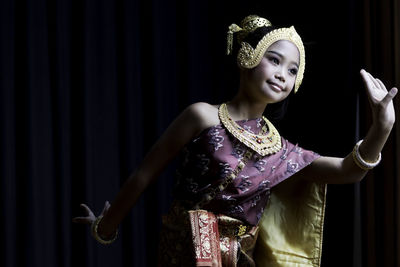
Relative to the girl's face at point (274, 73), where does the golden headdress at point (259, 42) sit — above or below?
above

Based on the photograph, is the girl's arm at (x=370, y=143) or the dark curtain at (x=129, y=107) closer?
the girl's arm at (x=370, y=143)

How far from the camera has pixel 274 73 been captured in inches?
61.9

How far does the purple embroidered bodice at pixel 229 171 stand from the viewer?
154 cm

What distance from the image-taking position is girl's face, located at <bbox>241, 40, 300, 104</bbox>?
1573 millimetres

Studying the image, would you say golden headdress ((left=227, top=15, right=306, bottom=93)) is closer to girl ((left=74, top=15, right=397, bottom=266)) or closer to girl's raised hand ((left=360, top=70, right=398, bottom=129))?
girl ((left=74, top=15, right=397, bottom=266))

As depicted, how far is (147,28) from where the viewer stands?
2391 mm

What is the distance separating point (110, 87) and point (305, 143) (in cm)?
73

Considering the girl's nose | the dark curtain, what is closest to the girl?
the girl's nose

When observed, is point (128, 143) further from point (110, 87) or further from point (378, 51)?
point (378, 51)

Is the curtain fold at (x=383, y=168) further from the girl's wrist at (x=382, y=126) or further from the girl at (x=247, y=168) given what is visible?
the girl's wrist at (x=382, y=126)

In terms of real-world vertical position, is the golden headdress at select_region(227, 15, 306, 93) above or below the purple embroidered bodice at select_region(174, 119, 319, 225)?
above

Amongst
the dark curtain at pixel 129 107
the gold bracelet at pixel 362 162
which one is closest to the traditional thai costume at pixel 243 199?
the gold bracelet at pixel 362 162

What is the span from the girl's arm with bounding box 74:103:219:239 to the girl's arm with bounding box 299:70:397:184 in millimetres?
299

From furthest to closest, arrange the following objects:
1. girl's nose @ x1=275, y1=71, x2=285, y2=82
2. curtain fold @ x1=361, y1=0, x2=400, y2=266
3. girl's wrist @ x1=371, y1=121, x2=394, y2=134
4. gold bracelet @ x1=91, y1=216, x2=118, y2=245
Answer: curtain fold @ x1=361, y1=0, x2=400, y2=266 < gold bracelet @ x1=91, y1=216, x2=118, y2=245 < girl's nose @ x1=275, y1=71, x2=285, y2=82 < girl's wrist @ x1=371, y1=121, x2=394, y2=134
